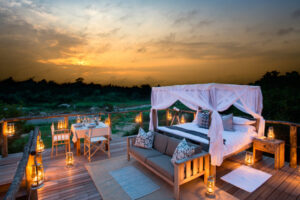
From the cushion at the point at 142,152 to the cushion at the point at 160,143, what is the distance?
105 mm

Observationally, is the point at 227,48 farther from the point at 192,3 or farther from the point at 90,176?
the point at 90,176

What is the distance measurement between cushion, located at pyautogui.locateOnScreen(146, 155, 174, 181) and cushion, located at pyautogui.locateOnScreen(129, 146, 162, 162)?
0.49 feet

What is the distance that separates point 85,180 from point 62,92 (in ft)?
42.4

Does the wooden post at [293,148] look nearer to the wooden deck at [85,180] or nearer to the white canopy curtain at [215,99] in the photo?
the wooden deck at [85,180]

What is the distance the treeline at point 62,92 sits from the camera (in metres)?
11.7

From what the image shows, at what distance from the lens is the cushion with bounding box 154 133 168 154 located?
3.52 m

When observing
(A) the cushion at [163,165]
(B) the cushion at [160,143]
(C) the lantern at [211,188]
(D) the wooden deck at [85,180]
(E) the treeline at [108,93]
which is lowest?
(D) the wooden deck at [85,180]

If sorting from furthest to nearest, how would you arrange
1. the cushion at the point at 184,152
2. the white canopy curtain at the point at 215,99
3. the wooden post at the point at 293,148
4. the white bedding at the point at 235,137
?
the wooden post at the point at 293,148 → the white bedding at the point at 235,137 → the white canopy curtain at the point at 215,99 → the cushion at the point at 184,152

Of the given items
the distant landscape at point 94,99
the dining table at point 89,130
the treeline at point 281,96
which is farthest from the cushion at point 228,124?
the treeline at point 281,96

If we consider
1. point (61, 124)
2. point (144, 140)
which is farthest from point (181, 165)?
point (61, 124)

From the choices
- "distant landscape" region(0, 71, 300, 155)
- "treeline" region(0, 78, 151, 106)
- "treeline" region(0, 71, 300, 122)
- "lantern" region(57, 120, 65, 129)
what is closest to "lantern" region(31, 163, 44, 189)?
"lantern" region(57, 120, 65, 129)

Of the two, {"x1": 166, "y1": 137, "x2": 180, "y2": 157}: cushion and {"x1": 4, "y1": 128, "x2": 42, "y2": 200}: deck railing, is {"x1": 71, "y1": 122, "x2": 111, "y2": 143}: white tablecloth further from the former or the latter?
{"x1": 4, "y1": 128, "x2": 42, "y2": 200}: deck railing

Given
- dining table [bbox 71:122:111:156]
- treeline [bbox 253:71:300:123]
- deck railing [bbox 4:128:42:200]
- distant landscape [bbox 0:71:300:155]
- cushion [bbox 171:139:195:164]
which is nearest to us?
deck railing [bbox 4:128:42:200]

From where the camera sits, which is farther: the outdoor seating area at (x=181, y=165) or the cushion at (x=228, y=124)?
the cushion at (x=228, y=124)
